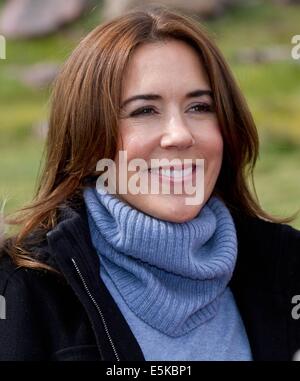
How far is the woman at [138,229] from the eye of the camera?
1544 mm

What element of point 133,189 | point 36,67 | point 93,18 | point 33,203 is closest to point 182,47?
point 133,189

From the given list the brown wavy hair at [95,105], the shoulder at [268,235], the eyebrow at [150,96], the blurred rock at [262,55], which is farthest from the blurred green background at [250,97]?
the eyebrow at [150,96]

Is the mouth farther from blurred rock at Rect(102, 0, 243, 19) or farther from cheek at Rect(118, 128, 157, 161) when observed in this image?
blurred rock at Rect(102, 0, 243, 19)

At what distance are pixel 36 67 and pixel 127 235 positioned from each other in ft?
18.0

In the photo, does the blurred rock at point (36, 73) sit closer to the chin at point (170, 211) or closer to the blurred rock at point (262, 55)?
the blurred rock at point (262, 55)

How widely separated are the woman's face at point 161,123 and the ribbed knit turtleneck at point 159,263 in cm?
4

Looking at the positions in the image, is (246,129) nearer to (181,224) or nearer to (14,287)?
(181,224)

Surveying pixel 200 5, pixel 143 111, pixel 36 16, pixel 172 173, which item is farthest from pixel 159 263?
pixel 36 16

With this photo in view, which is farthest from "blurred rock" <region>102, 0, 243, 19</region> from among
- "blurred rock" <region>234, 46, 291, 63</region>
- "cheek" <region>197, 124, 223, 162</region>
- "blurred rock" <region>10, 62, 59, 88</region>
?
"cheek" <region>197, 124, 223, 162</region>

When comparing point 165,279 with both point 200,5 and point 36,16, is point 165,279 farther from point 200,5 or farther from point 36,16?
point 36,16

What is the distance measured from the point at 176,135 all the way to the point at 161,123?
0.16ft

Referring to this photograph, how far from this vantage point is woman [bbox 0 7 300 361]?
154cm

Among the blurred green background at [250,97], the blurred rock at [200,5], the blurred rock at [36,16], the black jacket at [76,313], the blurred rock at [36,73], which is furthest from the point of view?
the blurred rock at [36,16]
